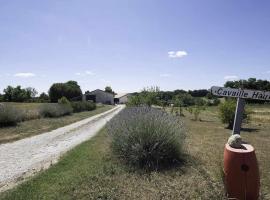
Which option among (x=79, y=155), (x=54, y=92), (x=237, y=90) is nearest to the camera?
(x=237, y=90)

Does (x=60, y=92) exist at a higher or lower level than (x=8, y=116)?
higher

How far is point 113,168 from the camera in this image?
6562 mm

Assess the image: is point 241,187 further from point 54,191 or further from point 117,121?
point 117,121

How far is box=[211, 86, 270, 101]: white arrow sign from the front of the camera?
4.60m

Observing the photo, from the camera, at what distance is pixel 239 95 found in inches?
193

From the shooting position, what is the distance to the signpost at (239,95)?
464 cm

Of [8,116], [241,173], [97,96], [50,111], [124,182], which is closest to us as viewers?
[241,173]

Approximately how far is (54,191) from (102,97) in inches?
3228

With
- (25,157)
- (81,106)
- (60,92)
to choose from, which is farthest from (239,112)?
(60,92)

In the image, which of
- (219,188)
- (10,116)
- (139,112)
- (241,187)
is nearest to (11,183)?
(139,112)

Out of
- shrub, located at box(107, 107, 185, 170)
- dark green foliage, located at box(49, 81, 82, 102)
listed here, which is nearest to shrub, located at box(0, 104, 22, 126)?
shrub, located at box(107, 107, 185, 170)

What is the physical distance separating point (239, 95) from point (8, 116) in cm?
1791

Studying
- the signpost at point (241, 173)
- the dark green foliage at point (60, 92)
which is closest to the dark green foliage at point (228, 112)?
the signpost at point (241, 173)

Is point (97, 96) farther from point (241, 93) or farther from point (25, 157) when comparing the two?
point (241, 93)
